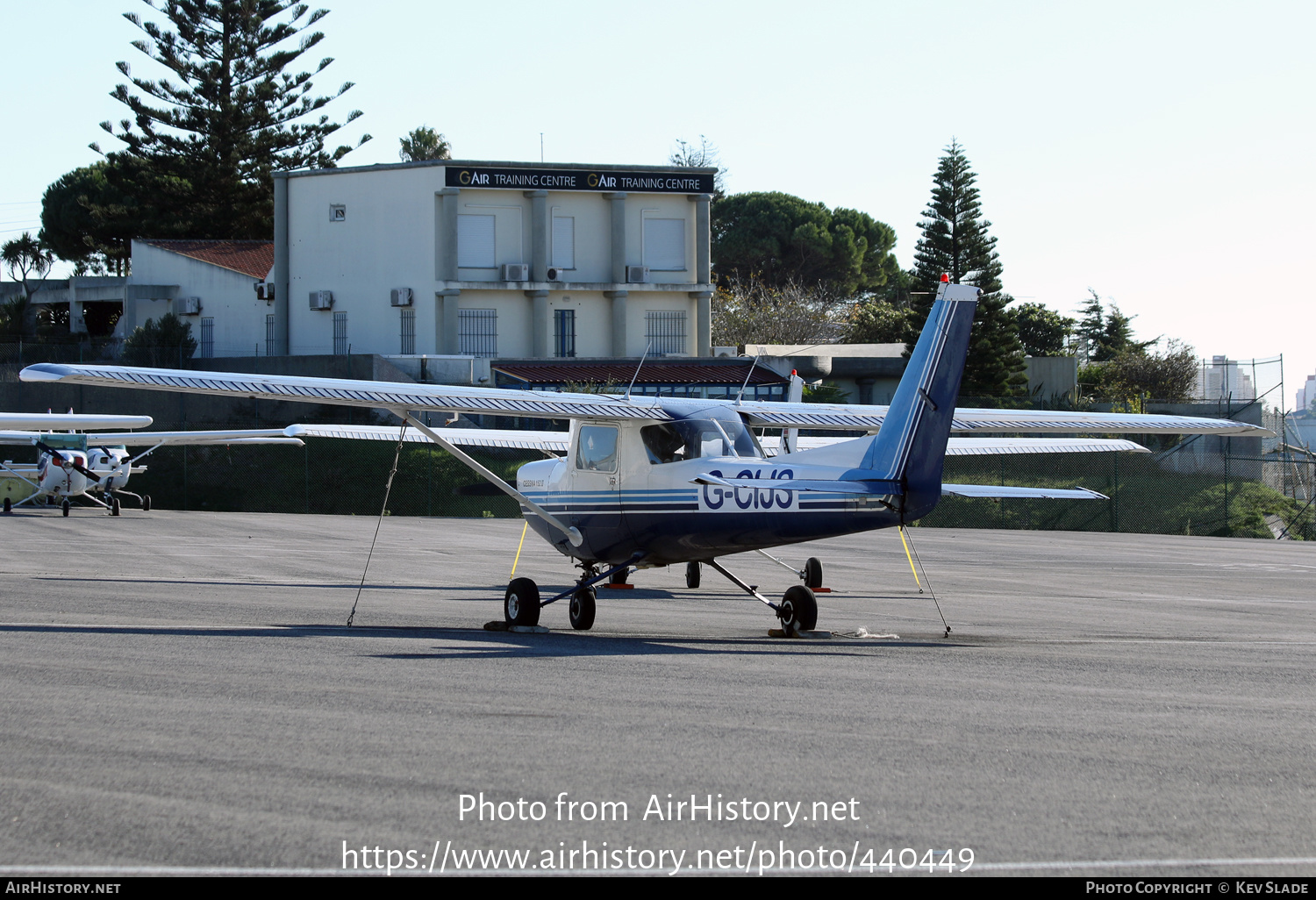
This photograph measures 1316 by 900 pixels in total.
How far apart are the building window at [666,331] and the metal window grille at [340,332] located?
11392mm

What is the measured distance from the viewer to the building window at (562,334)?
159ft

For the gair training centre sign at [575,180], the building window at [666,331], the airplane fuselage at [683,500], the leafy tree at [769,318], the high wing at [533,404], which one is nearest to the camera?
the airplane fuselage at [683,500]

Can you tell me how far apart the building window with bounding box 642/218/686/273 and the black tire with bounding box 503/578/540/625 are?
38684mm

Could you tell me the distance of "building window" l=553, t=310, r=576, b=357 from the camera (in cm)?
4834

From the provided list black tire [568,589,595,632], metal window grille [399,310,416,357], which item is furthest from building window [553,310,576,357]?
black tire [568,589,595,632]

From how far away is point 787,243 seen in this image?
79688mm

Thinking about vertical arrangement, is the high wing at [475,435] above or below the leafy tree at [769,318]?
below

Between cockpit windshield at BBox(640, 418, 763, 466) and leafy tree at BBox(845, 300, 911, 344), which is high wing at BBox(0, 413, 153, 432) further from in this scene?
leafy tree at BBox(845, 300, 911, 344)

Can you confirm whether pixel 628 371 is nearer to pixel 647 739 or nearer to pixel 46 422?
pixel 46 422

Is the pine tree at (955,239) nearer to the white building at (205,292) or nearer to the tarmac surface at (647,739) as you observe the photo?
the white building at (205,292)

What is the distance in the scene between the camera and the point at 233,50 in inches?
2237

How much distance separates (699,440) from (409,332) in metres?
36.7

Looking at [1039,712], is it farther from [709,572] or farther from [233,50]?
[233,50]

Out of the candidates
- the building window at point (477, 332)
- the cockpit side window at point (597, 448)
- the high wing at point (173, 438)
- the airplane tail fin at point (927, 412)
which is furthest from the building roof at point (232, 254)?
the airplane tail fin at point (927, 412)
